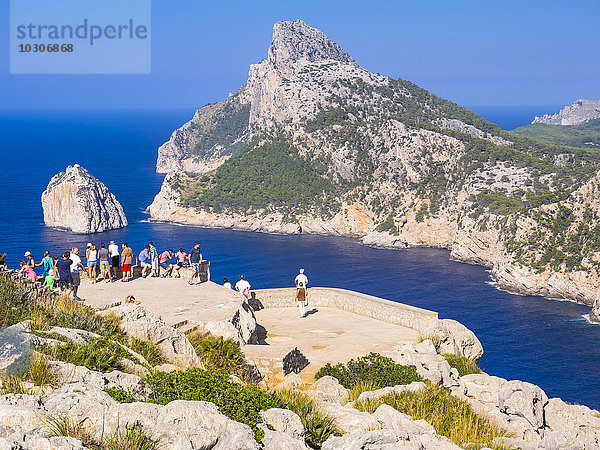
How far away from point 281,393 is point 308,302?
16.6 metres

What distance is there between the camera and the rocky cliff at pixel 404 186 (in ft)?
370

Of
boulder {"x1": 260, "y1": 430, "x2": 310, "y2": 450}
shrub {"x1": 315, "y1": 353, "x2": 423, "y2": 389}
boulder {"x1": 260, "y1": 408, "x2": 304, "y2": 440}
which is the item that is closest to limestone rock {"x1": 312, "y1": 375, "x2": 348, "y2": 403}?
shrub {"x1": 315, "y1": 353, "x2": 423, "y2": 389}

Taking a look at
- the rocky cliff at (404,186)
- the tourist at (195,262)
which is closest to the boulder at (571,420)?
the tourist at (195,262)

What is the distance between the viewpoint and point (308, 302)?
31.2m

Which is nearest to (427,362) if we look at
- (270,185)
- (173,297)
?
(173,297)

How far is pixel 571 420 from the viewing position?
57.8ft

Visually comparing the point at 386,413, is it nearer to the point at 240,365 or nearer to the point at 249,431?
the point at 249,431

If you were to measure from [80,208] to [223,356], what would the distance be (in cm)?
13766

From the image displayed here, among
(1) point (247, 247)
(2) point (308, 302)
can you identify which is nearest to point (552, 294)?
(1) point (247, 247)

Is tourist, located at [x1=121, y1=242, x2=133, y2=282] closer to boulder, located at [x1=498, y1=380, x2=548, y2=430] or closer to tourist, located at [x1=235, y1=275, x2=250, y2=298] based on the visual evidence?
tourist, located at [x1=235, y1=275, x2=250, y2=298]

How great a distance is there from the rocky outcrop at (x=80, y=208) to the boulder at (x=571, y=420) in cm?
14098

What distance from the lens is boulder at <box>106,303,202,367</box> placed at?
16938mm

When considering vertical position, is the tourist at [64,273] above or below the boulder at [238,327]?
above

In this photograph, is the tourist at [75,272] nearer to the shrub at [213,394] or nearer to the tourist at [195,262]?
the tourist at [195,262]
